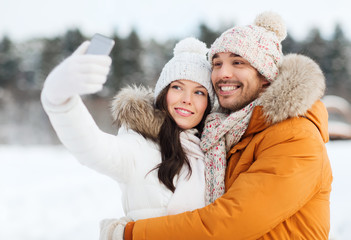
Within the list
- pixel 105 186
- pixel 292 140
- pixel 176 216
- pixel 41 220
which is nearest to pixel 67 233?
pixel 41 220

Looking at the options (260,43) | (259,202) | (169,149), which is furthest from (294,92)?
(169,149)

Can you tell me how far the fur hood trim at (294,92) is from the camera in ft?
5.49

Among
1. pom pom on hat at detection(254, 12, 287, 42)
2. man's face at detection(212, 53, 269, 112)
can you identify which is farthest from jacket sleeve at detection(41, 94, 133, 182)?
pom pom on hat at detection(254, 12, 287, 42)

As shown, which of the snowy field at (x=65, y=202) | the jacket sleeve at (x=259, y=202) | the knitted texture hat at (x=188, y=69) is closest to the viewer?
the jacket sleeve at (x=259, y=202)

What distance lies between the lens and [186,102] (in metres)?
2.05

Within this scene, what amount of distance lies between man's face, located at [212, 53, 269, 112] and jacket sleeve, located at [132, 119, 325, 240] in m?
0.56

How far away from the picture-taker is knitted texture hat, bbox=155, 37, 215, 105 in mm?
2123

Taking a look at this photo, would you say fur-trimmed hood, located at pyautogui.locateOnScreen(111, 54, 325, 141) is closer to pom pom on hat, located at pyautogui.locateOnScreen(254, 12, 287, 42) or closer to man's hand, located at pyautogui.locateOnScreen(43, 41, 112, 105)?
pom pom on hat, located at pyautogui.locateOnScreen(254, 12, 287, 42)

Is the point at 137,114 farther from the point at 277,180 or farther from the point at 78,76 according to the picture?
the point at 277,180

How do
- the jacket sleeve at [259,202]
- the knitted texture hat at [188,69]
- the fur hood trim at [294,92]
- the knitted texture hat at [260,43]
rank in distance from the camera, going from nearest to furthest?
the jacket sleeve at [259,202] → the fur hood trim at [294,92] → the knitted texture hat at [260,43] → the knitted texture hat at [188,69]

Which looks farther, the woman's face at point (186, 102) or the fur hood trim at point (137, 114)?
the woman's face at point (186, 102)

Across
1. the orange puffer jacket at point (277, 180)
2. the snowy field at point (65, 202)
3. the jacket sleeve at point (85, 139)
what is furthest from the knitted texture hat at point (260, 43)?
the snowy field at point (65, 202)

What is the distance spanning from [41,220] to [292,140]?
11.4 feet

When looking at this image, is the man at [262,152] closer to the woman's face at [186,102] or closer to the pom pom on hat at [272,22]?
the pom pom on hat at [272,22]
